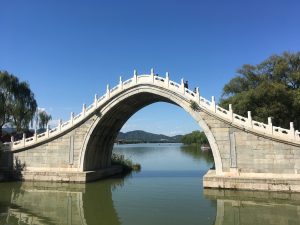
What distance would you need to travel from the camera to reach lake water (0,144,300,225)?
45.2ft

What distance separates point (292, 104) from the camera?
1102 inches

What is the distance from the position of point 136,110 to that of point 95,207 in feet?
45.2

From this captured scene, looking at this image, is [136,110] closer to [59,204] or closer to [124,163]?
[124,163]

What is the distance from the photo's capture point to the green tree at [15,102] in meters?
32.8

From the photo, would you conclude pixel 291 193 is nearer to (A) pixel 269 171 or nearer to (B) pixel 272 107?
(A) pixel 269 171

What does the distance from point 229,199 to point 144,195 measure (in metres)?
4.90

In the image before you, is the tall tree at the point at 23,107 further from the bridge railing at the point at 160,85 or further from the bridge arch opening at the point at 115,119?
the bridge arch opening at the point at 115,119

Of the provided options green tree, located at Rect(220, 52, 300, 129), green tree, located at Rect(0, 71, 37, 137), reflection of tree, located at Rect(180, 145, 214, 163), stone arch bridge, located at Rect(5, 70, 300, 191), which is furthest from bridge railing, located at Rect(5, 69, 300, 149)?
reflection of tree, located at Rect(180, 145, 214, 163)

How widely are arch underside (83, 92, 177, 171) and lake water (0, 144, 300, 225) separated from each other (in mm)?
3978

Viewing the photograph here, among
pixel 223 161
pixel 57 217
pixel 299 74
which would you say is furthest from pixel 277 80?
pixel 57 217

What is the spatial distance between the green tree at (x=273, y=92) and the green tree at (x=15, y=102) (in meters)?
20.5

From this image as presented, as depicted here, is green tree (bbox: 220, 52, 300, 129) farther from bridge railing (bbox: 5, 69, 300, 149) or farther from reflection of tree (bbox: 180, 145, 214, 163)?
reflection of tree (bbox: 180, 145, 214, 163)

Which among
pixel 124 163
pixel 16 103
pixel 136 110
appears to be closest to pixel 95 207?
pixel 136 110

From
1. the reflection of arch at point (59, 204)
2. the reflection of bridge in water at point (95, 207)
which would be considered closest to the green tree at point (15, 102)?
the reflection of arch at point (59, 204)
